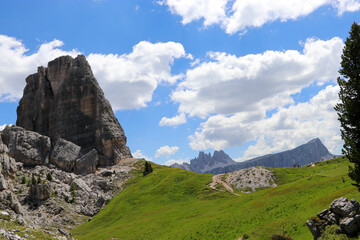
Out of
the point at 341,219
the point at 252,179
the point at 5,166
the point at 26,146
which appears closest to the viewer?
the point at 341,219

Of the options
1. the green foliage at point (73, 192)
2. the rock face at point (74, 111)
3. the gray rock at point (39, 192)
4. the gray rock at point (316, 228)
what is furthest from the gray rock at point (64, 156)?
the gray rock at point (316, 228)

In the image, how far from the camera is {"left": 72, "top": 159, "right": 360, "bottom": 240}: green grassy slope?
3712 centimetres

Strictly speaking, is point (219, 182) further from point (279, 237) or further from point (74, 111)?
point (74, 111)

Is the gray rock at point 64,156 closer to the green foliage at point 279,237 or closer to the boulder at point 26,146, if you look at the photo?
the boulder at point 26,146

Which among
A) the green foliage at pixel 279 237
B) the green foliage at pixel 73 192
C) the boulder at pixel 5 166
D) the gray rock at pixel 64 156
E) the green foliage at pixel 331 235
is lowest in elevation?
the green foliage at pixel 279 237

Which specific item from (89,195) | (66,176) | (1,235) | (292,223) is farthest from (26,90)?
(292,223)

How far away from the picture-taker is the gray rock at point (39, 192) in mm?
85188

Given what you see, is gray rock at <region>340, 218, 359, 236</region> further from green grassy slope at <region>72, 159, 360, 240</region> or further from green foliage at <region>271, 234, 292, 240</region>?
green foliage at <region>271, 234, 292, 240</region>

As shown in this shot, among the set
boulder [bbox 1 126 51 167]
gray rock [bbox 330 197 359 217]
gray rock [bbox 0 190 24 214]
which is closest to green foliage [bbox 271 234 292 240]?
gray rock [bbox 330 197 359 217]

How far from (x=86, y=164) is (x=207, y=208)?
8284cm

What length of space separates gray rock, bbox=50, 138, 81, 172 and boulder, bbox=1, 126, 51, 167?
4.61 metres

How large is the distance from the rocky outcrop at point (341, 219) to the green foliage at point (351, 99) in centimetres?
336

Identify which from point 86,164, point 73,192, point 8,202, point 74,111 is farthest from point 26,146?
point 8,202

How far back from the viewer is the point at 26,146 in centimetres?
12706
